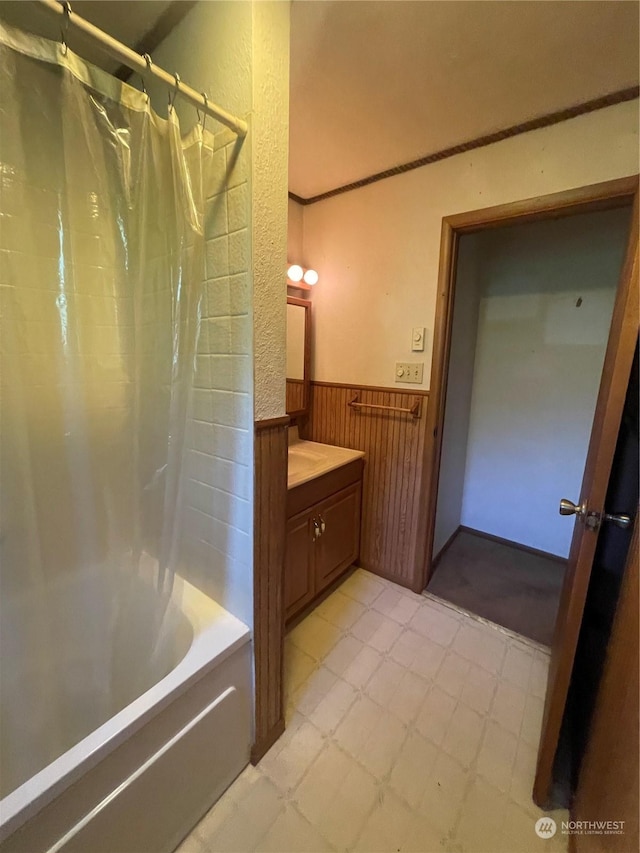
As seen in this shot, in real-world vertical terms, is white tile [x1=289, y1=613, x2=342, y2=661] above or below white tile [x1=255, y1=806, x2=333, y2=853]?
above

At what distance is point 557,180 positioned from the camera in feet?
4.61

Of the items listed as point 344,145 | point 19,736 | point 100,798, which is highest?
point 344,145

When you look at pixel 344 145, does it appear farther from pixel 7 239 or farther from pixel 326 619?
pixel 326 619

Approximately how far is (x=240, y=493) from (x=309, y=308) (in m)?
1.44

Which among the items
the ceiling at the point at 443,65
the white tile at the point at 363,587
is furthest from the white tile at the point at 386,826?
the ceiling at the point at 443,65

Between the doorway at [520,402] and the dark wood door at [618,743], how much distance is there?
3.20ft

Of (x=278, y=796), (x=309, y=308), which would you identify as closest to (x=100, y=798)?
(x=278, y=796)

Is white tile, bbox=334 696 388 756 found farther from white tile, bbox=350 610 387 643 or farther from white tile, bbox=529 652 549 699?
white tile, bbox=529 652 549 699

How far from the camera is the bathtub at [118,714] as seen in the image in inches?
30.1

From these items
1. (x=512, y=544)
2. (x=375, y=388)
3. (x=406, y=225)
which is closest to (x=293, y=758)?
(x=375, y=388)

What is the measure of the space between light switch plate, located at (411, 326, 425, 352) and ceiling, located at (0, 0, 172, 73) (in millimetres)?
1414

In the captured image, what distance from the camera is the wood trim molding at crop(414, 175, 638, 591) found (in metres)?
1.34

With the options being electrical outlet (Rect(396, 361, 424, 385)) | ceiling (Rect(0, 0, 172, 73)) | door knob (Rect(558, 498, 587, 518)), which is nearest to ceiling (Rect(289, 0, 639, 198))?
ceiling (Rect(0, 0, 172, 73))

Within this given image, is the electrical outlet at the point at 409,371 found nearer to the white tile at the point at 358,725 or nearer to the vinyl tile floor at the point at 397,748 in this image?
the vinyl tile floor at the point at 397,748
